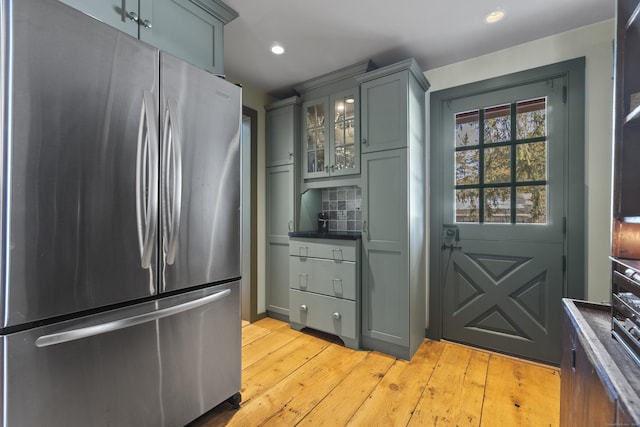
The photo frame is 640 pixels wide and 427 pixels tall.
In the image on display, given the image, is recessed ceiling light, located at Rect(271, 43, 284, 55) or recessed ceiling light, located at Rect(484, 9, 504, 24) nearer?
recessed ceiling light, located at Rect(484, 9, 504, 24)

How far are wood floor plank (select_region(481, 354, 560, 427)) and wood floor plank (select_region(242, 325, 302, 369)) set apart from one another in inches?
61.0

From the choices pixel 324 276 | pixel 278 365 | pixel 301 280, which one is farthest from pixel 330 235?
pixel 278 365

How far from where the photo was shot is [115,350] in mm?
1133

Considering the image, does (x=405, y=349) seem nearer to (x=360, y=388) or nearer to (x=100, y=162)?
(x=360, y=388)

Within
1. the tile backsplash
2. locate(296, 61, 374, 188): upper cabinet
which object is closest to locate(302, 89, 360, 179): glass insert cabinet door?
locate(296, 61, 374, 188): upper cabinet

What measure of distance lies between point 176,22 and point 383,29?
53.2 inches

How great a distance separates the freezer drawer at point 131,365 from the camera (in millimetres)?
938

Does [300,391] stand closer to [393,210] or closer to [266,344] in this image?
[266,344]

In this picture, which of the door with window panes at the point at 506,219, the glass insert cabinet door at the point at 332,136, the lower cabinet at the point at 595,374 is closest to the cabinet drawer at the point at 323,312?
the door with window panes at the point at 506,219

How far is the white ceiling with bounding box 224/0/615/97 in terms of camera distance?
5.82ft

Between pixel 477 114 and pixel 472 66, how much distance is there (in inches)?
16.2

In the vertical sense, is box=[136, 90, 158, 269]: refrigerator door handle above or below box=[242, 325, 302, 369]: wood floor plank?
above

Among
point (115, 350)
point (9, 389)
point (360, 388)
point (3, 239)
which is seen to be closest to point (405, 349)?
point (360, 388)

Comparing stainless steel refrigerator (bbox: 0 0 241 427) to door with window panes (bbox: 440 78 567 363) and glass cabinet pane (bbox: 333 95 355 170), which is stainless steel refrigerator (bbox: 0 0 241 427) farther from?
door with window panes (bbox: 440 78 567 363)
